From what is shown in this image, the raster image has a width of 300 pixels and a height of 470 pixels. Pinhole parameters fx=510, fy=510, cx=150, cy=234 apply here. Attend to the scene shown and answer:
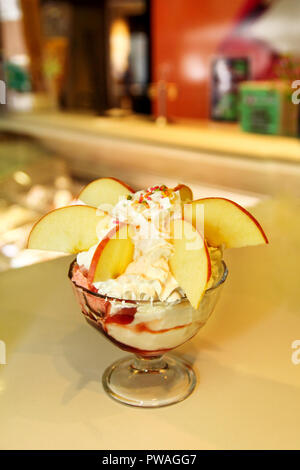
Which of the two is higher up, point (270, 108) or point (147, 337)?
point (270, 108)

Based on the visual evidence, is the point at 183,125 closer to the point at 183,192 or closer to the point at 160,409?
the point at 183,192

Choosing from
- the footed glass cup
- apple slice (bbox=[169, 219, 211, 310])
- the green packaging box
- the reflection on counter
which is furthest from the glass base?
the green packaging box

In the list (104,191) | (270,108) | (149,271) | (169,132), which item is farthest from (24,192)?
(149,271)

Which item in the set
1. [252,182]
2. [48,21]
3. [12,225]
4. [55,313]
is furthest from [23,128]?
[48,21]

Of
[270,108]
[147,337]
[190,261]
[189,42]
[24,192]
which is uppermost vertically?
[189,42]

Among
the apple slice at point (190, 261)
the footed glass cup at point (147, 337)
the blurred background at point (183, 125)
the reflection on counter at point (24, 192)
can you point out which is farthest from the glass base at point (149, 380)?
the reflection on counter at point (24, 192)
